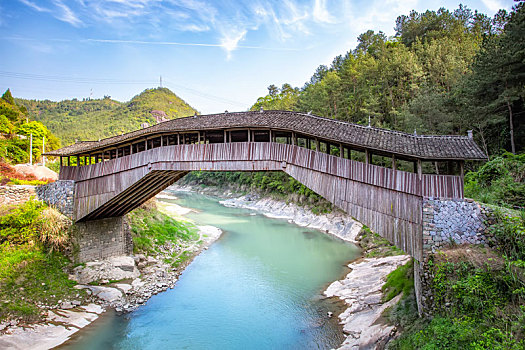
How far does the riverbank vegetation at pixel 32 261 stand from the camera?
35.1 ft

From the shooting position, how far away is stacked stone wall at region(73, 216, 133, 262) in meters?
14.4

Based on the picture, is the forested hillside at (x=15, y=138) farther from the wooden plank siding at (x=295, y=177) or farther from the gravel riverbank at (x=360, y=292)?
the gravel riverbank at (x=360, y=292)

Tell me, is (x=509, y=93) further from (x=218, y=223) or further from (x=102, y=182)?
(x=218, y=223)

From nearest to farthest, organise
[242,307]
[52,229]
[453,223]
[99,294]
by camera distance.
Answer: [453,223], [242,307], [99,294], [52,229]

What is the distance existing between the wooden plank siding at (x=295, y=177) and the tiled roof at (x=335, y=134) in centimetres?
73

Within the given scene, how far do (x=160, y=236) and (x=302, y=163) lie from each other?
13.2 meters

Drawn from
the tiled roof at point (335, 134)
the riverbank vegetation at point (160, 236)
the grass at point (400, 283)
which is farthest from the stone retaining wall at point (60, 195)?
the grass at point (400, 283)

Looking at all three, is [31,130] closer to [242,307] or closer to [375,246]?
[242,307]

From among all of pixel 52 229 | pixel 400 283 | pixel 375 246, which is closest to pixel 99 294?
pixel 52 229

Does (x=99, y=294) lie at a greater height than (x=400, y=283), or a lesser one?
lesser

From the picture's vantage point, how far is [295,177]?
10914mm

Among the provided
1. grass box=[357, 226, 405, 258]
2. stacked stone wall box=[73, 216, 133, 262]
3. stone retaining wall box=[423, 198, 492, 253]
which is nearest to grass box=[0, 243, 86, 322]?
stacked stone wall box=[73, 216, 133, 262]

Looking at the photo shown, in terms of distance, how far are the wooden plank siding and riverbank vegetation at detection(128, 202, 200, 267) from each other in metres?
2.74

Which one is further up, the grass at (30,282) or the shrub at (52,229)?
the shrub at (52,229)
